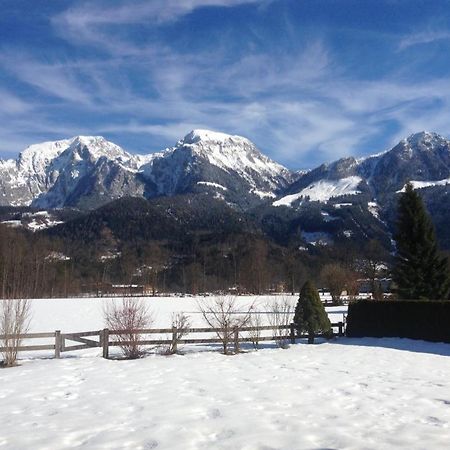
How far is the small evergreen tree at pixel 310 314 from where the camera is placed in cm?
2266

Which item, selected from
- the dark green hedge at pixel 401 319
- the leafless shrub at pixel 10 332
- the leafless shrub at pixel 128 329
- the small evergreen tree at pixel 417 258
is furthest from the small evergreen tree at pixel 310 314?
the leafless shrub at pixel 10 332

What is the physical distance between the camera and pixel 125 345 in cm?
1861

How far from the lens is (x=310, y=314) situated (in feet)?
74.4

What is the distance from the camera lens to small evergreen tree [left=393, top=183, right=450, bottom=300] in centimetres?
3167

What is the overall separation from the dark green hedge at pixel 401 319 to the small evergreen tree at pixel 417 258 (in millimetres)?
6809

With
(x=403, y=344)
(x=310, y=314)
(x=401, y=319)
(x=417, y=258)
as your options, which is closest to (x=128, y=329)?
(x=310, y=314)

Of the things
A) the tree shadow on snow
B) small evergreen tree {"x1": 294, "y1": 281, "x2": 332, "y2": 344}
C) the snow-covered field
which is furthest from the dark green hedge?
the snow-covered field

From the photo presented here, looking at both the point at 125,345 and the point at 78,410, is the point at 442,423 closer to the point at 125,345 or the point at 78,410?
the point at 78,410

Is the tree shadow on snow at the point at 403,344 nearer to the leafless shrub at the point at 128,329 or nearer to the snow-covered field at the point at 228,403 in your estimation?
the snow-covered field at the point at 228,403

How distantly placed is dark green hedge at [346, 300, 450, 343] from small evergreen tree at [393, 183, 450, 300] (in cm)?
681

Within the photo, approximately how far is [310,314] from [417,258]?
41.2 ft

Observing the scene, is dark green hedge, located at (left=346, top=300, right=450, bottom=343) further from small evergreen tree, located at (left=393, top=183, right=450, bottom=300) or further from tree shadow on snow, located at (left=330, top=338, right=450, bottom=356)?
small evergreen tree, located at (left=393, top=183, right=450, bottom=300)

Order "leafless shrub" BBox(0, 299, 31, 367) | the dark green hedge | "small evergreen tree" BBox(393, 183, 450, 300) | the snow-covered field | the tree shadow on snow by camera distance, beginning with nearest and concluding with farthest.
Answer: the snow-covered field, "leafless shrub" BBox(0, 299, 31, 367), the tree shadow on snow, the dark green hedge, "small evergreen tree" BBox(393, 183, 450, 300)

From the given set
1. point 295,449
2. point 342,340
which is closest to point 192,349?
point 342,340
